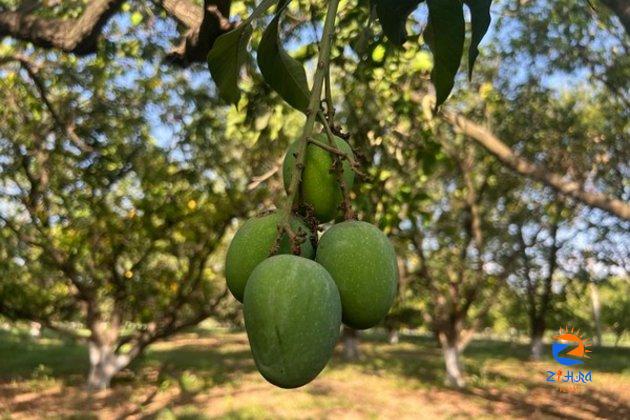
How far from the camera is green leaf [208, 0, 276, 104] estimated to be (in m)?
1.18

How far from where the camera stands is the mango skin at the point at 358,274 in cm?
96

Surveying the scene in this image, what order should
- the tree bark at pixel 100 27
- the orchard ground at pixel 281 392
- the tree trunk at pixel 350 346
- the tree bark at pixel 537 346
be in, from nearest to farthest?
the tree bark at pixel 100 27, the orchard ground at pixel 281 392, the tree trunk at pixel 350 346, the tree bark at pixel 537 346

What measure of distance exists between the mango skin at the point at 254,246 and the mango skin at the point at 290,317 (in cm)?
10

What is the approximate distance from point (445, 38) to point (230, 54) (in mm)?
494

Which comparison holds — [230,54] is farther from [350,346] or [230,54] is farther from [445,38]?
[350,346]

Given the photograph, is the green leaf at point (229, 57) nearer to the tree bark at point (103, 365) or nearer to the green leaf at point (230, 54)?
the green leaf at point (230, 54)

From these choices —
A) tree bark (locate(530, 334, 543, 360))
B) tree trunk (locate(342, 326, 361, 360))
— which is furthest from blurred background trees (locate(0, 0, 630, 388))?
tree bark (locate(530, 334, 543, 360))

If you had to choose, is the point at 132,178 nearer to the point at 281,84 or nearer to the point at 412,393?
the point at 412,393

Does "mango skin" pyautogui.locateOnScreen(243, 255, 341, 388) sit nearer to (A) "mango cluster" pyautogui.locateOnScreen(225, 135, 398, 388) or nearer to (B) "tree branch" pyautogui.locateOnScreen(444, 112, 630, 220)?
(A) "mango cluster" pyautogui.locateOnScreen(225, 135, 398, 388)

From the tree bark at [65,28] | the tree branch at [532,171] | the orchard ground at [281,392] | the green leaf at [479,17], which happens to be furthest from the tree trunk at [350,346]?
the green leaf at [479,17]

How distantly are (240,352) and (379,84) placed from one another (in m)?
16.5

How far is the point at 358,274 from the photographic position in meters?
0.96

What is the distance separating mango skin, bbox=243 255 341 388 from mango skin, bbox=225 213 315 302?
0.34ft

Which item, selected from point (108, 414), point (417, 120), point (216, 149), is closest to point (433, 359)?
point (108, 414)
